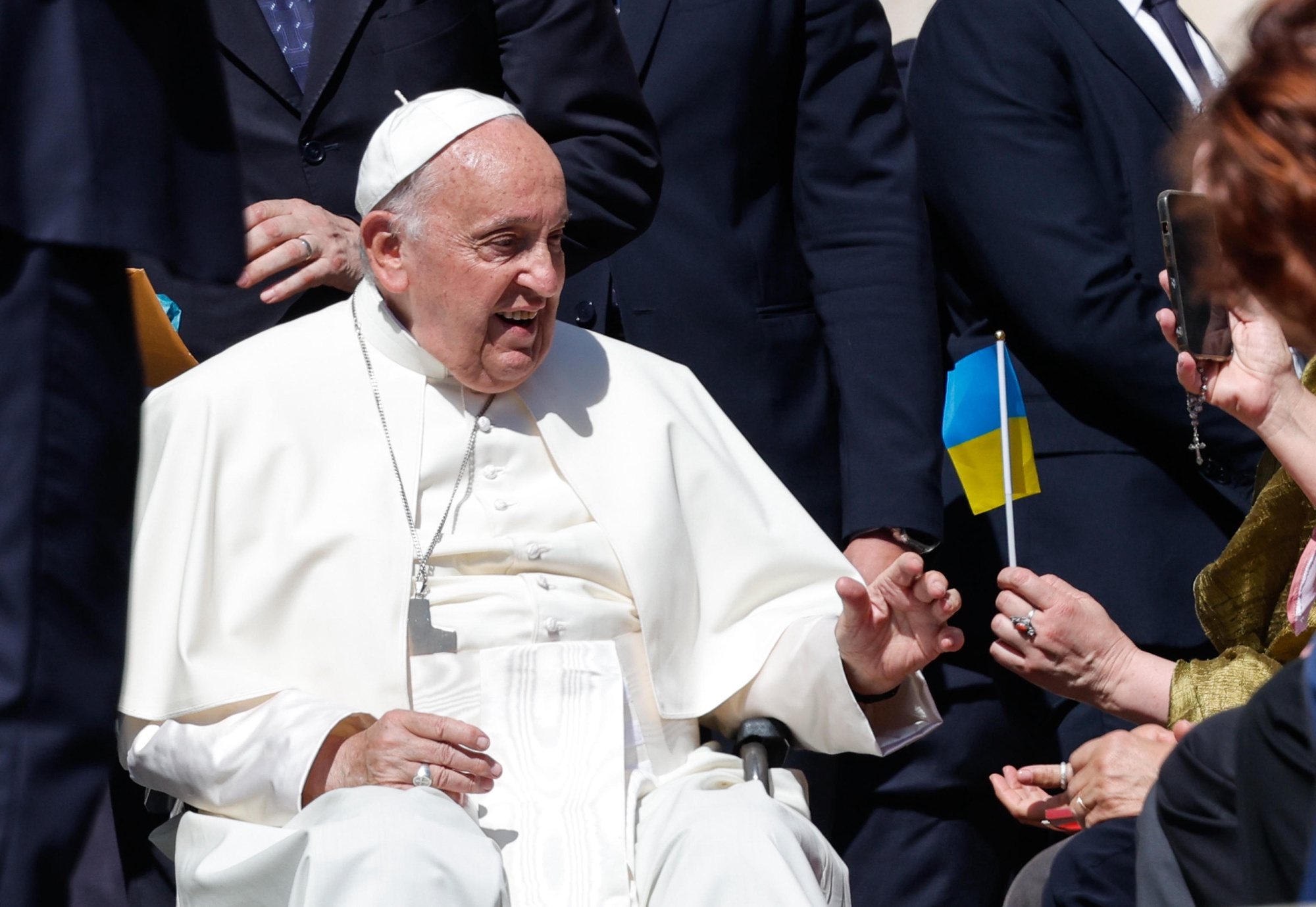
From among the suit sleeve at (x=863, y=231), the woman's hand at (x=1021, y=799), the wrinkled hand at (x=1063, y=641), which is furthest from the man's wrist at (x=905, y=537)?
the woman's hand at (x=1021, y=799)

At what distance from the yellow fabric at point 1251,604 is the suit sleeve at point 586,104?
4.74ft

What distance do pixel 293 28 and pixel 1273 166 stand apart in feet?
8.26

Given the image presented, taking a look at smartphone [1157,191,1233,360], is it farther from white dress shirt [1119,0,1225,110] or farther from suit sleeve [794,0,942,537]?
white dress shirt [1119,0,1225,110]

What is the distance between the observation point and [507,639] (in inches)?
139

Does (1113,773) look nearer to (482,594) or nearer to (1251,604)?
(1251,604)

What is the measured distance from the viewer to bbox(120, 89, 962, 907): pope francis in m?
3.25

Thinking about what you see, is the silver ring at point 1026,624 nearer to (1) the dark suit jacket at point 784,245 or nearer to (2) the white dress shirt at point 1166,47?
(1) the dark suit jacket at point 784,245

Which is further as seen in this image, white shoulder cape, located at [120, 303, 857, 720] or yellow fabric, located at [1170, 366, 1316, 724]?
white shoulder cape, located at [120, 303, 857, 720]

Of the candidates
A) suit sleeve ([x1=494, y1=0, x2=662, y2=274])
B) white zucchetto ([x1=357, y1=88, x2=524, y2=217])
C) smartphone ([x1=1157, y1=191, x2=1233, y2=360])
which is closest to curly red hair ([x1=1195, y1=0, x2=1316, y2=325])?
smartphone ([x1=1157, y1=191, x2=1233, y2=360])

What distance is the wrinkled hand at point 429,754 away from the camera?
10.2 ft

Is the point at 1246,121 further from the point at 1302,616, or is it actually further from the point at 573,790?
the point at 573,790

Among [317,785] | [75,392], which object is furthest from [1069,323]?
[75,392]

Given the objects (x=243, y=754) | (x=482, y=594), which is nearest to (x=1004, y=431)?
(x=482, y=594)

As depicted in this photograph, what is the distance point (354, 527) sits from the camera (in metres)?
3.61
